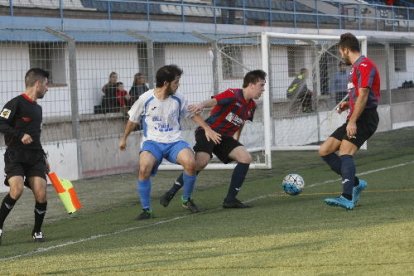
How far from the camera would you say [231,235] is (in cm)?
947

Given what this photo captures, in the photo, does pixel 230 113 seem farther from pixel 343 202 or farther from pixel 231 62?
pixel 231 62

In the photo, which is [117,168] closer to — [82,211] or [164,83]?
[82,211]

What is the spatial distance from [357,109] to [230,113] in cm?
192

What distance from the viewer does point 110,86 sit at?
17.9 meters

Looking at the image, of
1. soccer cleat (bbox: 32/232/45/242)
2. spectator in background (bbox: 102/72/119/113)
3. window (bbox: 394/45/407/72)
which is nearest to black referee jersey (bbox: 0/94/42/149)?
soccer cleat (bbox: 32/232/45/242)

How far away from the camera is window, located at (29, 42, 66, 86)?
17438 mm

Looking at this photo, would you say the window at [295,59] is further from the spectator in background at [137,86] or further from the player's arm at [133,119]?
the player's arm at [133,119]

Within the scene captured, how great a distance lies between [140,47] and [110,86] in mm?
1569

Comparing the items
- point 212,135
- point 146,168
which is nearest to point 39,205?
point 146,168

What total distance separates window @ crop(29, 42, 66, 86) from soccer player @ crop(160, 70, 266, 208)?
584 centimetres

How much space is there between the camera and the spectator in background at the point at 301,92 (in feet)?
70.9

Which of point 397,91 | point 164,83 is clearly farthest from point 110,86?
point 397,91

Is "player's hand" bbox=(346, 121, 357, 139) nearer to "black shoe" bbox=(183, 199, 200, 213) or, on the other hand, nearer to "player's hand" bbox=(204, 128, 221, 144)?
"player's hand" bbox=(204, 128, 221, 144)

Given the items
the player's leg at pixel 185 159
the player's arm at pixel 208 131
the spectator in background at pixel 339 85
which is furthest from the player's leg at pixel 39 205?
the spectator in background at pixel 339 85
